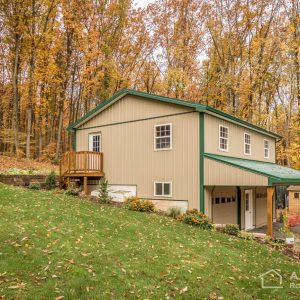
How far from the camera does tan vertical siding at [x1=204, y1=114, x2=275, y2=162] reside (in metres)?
14.9

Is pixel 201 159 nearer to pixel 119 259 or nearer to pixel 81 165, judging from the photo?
pixel 81 165

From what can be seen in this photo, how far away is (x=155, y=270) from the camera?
749cm

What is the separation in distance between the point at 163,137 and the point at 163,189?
2636mm

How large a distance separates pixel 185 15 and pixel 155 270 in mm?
30365

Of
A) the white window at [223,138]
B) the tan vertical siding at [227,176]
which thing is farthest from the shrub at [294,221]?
the tan vertical siding at [227,176]

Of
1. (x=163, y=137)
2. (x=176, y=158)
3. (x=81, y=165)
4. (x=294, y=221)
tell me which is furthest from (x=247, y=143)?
(x=81, y=165)

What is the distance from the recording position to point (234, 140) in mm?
Result: 17234

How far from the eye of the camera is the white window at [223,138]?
623 inches

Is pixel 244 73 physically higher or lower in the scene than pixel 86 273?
higher

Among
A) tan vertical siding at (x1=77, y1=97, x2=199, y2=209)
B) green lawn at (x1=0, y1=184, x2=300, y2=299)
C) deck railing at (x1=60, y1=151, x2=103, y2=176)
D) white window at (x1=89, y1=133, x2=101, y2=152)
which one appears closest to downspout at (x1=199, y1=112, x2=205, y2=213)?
tan vertical siding at (x1=77, y1=97, x2=199, y2=209)

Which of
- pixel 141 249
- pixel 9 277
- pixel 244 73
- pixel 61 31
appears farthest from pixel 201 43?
pixel 9 277

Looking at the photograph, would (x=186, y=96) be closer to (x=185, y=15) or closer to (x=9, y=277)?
(x=185, y=15)

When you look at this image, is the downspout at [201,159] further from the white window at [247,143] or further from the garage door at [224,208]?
the white window at [247,143]

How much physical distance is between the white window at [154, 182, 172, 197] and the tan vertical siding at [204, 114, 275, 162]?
8.76 feet
